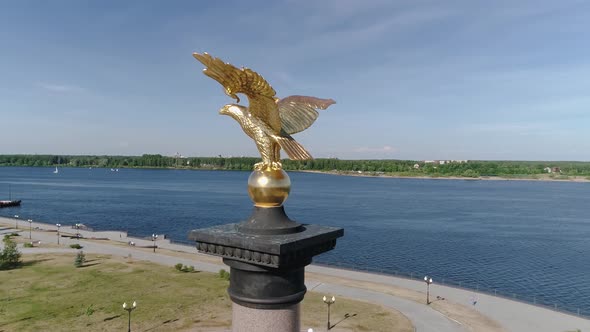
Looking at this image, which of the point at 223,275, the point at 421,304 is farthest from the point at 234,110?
the point at 223,275

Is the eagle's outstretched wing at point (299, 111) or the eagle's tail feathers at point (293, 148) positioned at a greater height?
the eagle's outstretched wing at point (299, 111)

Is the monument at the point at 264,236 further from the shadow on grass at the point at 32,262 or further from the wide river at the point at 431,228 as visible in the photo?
the shadow on grass at the point at 32,262

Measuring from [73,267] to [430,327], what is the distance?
31222 mm

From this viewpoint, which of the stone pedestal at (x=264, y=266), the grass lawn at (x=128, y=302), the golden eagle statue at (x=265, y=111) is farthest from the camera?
the grass lawn at (x=128, y=302)

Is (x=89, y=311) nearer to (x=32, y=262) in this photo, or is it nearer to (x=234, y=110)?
(x=32, y=262)

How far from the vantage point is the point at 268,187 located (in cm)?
754

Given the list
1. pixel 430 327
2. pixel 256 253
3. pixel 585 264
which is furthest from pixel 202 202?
pixel 256 253

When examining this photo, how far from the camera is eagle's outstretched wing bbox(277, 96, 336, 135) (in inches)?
340

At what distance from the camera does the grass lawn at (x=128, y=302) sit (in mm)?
25641

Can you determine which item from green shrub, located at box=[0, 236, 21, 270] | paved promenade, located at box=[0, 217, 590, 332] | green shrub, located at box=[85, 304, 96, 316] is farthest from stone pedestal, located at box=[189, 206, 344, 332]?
green shrub, located at box=[0, 236, 21, 270]

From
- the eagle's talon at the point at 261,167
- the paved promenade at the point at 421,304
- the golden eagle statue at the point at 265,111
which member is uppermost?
the golden eagle statue at the point at 265,111

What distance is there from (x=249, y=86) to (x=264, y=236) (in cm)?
268

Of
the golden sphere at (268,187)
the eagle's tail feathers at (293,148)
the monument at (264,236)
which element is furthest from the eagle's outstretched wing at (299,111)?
the golden sphere at (268,187)

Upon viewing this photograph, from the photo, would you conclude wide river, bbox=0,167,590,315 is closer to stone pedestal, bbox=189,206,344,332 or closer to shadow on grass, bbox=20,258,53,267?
shadow on grass, bbox=20,258,53,267
